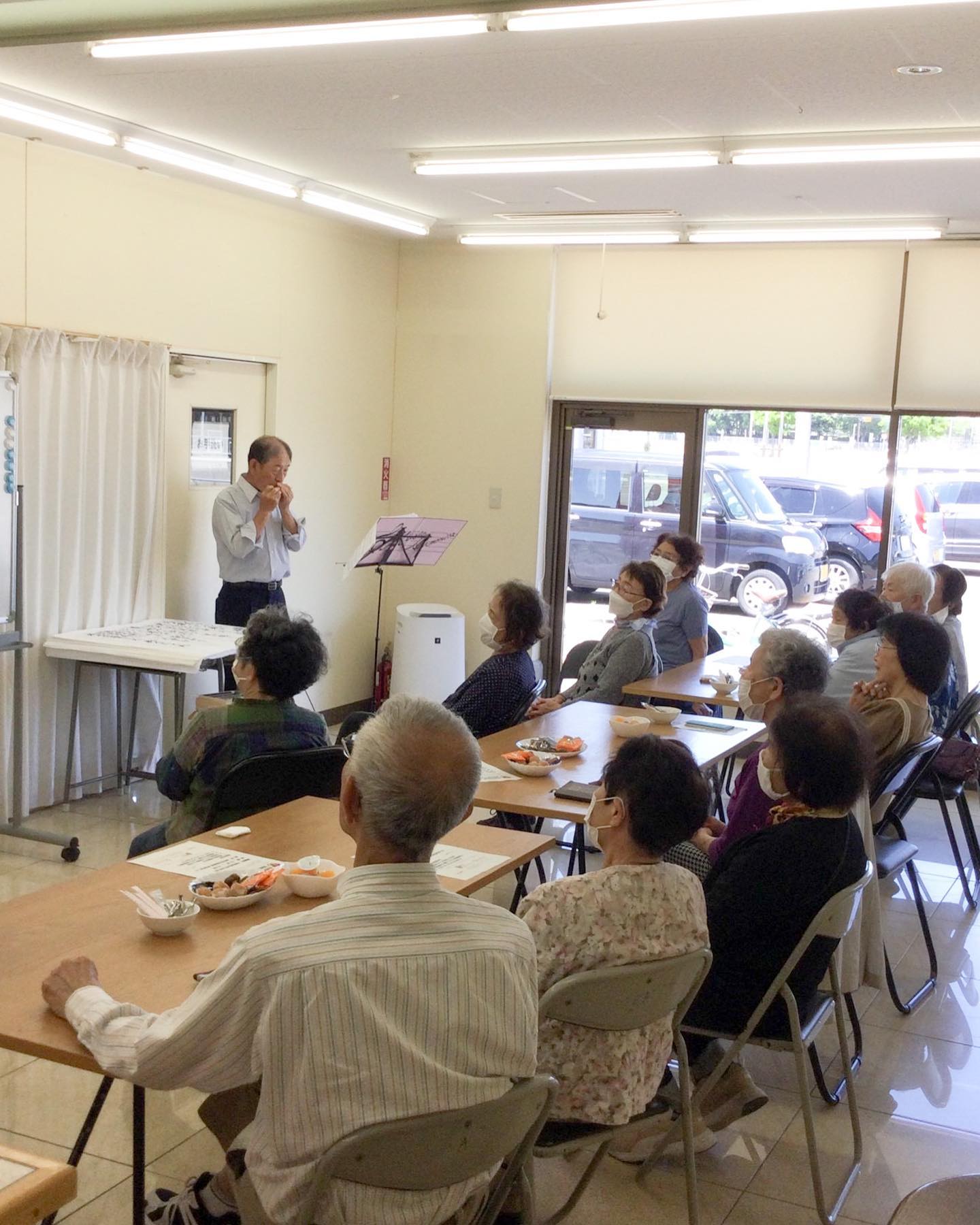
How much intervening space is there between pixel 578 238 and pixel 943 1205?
6.08 metres

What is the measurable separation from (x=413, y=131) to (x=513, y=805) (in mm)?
3011

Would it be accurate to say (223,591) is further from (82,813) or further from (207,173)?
(207,173)

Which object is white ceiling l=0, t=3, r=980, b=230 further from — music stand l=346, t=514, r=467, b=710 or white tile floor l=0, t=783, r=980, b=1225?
white tile floor l=0, t=783, r=980, b=1225

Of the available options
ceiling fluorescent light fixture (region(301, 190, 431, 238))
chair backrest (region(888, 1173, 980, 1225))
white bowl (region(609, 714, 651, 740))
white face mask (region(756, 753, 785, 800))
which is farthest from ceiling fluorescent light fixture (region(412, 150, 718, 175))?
chair backrest (region(888, 1173, 980, 1225))

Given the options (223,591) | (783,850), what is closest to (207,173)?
(223,591)

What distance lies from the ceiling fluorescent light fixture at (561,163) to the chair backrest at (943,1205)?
15.0 feet

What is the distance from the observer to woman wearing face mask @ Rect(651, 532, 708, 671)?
6191mm

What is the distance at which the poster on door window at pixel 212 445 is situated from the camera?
21.5ft

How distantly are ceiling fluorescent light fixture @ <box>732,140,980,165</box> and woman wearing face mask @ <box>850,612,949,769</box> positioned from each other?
6.35 ft

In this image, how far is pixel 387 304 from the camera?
811cm

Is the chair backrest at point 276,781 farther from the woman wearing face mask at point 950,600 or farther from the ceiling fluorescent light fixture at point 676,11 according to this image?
the woman wearing face mask at point 950,600

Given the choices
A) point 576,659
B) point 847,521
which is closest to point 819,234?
point 847,521

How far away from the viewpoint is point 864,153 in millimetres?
5043

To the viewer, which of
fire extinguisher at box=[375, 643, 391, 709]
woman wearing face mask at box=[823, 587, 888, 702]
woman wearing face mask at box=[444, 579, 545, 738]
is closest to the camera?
woman wearing face mask at box=[444, 579, 545, 738]
